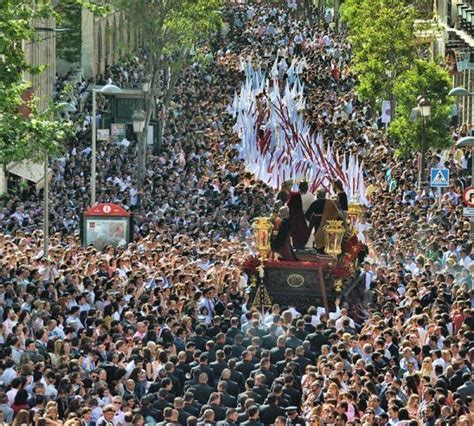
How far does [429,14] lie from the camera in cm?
9500

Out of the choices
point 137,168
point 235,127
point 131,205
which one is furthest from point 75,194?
point 235,127

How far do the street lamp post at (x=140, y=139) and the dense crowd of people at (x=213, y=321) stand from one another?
1.07 metres

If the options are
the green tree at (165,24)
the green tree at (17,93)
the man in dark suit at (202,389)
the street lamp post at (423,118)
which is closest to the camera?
the man in dark suit at (202,389)

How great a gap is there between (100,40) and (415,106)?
95.4 ft

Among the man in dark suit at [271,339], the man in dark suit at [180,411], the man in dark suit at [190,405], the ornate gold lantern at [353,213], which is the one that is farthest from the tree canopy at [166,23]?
the man in dark suit at [180,411]

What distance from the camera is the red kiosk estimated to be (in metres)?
46.9

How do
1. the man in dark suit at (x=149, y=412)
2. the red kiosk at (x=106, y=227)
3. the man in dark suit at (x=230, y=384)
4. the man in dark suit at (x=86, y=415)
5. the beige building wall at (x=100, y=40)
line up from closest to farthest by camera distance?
1. the man in dark suit at (x=86, y=415)
2. the man in dark suit at (x=149, y=412)
3. the man in dark suit at (x=230, y=384)
4. the red kiosk at (x=106, y=227)
5. the beige building wall at (x=100, y=40)

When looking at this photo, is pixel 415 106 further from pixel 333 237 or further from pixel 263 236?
pixel 333 237

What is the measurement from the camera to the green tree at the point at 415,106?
65250 millimetres

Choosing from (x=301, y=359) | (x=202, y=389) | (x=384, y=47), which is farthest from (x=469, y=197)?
(x=384, y=47)

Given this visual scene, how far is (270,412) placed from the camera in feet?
99.0

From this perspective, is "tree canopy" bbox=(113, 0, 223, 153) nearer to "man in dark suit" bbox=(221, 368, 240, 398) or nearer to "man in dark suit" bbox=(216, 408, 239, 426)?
"man in dark suit" bbox=(221, 368, 240, 398)

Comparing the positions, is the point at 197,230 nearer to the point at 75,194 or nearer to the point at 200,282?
the point at 75,194

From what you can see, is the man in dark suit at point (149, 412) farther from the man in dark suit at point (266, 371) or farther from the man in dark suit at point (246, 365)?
the man in dark suit at point (246, 365)
